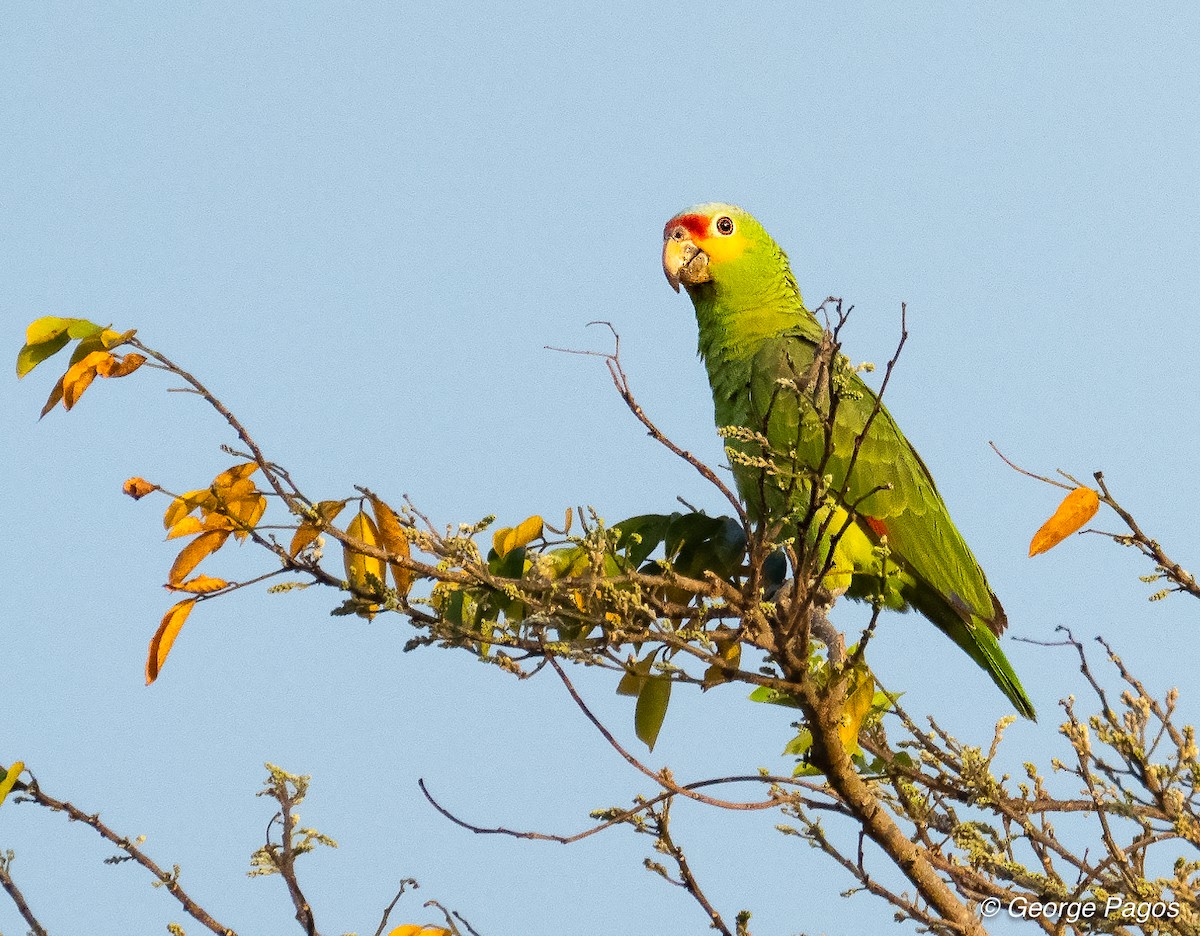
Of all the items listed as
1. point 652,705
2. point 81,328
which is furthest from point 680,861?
point 81,328

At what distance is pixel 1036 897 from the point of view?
94.2 inches

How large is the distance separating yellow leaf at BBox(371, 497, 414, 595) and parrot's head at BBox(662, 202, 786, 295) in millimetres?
2829

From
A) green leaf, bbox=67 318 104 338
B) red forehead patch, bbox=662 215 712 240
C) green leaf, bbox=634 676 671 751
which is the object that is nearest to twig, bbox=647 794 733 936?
green leaf, bbox=634 676 671 751

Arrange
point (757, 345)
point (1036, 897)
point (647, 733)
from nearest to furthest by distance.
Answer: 1. point (1036, 897)
2. point (647, 733)
3. point (757, 345)

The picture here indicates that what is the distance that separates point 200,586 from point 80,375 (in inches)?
17.4

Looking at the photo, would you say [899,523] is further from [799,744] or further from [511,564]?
[511,564]

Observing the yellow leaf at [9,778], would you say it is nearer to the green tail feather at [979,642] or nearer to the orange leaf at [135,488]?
the orange leaf at [135,488]

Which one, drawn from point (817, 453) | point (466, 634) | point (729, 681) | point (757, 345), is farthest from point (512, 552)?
point (757, 345)

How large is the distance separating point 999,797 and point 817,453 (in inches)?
71.4

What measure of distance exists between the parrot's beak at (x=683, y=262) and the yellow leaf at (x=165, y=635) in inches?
122

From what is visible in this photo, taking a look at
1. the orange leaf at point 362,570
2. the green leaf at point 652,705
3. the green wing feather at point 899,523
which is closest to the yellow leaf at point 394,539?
the orange leaf at point 362,570

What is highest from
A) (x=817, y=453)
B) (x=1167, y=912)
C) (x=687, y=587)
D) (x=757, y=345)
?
(x=757, y=345)

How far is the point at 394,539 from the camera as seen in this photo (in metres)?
2.22

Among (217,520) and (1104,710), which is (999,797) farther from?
(217,520)
